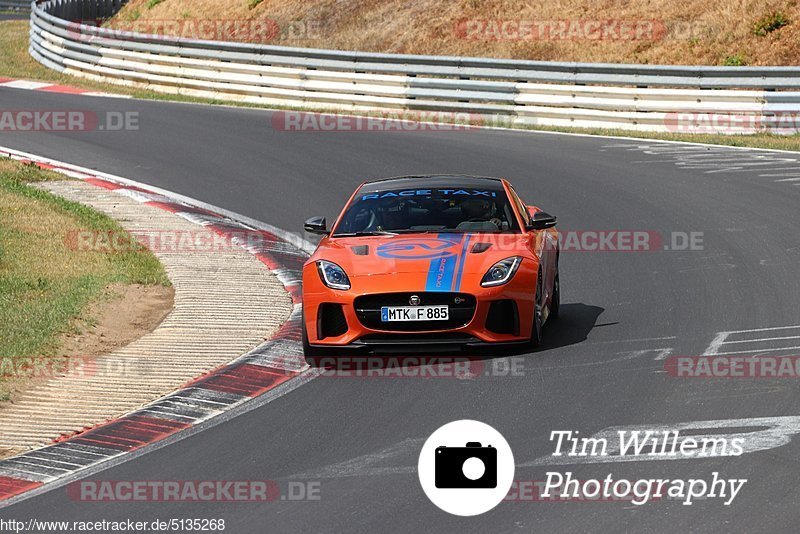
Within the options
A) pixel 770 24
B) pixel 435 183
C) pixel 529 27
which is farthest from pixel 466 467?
pixel 529 27

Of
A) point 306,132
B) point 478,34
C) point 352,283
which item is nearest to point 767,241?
point 352,283

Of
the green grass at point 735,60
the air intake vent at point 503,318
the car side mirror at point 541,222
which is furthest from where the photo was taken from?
the green grass at point 735,60

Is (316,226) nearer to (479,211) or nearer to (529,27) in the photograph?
(479,211)

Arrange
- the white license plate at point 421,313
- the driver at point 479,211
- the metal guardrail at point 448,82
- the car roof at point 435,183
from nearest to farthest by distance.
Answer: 1. the white license plate at point 421,313
2. the driver at point 479,211
3. the car roof at point 435,183
4. the metal guardrail at point 448,82

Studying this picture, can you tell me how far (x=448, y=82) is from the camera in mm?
24859

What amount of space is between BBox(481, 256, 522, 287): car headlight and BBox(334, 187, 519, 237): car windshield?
80cm

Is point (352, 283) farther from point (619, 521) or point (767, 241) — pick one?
point (767, 241)

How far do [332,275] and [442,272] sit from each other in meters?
0.88

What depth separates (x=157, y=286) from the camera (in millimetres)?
13086

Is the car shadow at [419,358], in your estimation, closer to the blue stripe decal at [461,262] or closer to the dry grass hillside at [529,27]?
the blue stripe decal at [461,262]

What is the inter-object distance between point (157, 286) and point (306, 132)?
10.5m

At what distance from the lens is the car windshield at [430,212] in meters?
11.2

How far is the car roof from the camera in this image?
38.2ft

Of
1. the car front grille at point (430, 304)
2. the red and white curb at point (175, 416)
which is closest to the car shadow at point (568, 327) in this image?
the car front grille at point (430, 304)
